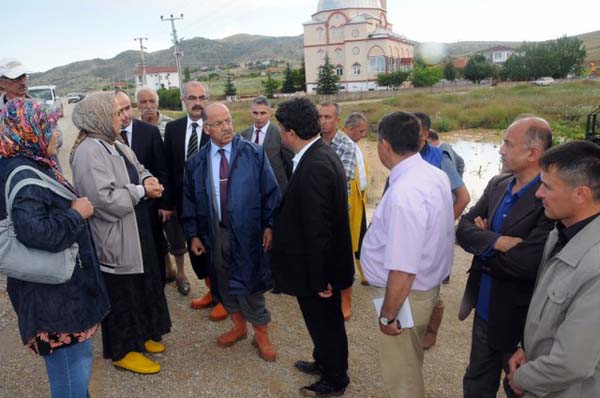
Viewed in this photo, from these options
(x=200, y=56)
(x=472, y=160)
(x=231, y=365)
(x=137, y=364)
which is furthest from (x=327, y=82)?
(x=200, y=56)

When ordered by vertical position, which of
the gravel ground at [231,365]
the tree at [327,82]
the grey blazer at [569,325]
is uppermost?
the tree at [327,82]

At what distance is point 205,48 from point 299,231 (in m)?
189

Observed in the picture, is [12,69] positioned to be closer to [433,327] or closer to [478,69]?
[433,327]

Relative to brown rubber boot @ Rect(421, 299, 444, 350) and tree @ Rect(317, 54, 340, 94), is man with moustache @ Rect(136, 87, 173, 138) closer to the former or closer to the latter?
brown rubber boot @ Rect(421, 299, 444, 350)

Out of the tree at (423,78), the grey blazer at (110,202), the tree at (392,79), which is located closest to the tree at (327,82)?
the tree at (392,79)

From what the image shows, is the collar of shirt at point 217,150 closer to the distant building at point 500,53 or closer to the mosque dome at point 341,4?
the mosque dome at point 341,4

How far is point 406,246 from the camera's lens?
2.01 m

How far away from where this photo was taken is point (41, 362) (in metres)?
3.31

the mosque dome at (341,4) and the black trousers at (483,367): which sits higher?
the mosque dome at (341,4)

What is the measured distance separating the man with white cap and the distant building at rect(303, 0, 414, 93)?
52.4 metres

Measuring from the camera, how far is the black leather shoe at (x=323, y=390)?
282 cm

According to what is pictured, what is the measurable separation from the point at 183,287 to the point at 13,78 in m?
2.58

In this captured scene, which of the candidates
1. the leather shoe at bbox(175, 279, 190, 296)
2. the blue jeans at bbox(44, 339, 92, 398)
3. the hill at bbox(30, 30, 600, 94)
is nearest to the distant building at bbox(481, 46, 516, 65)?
the hill at bbox(30, 30, 600, 94)

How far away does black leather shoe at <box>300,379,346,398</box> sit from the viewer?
9.24 ft
